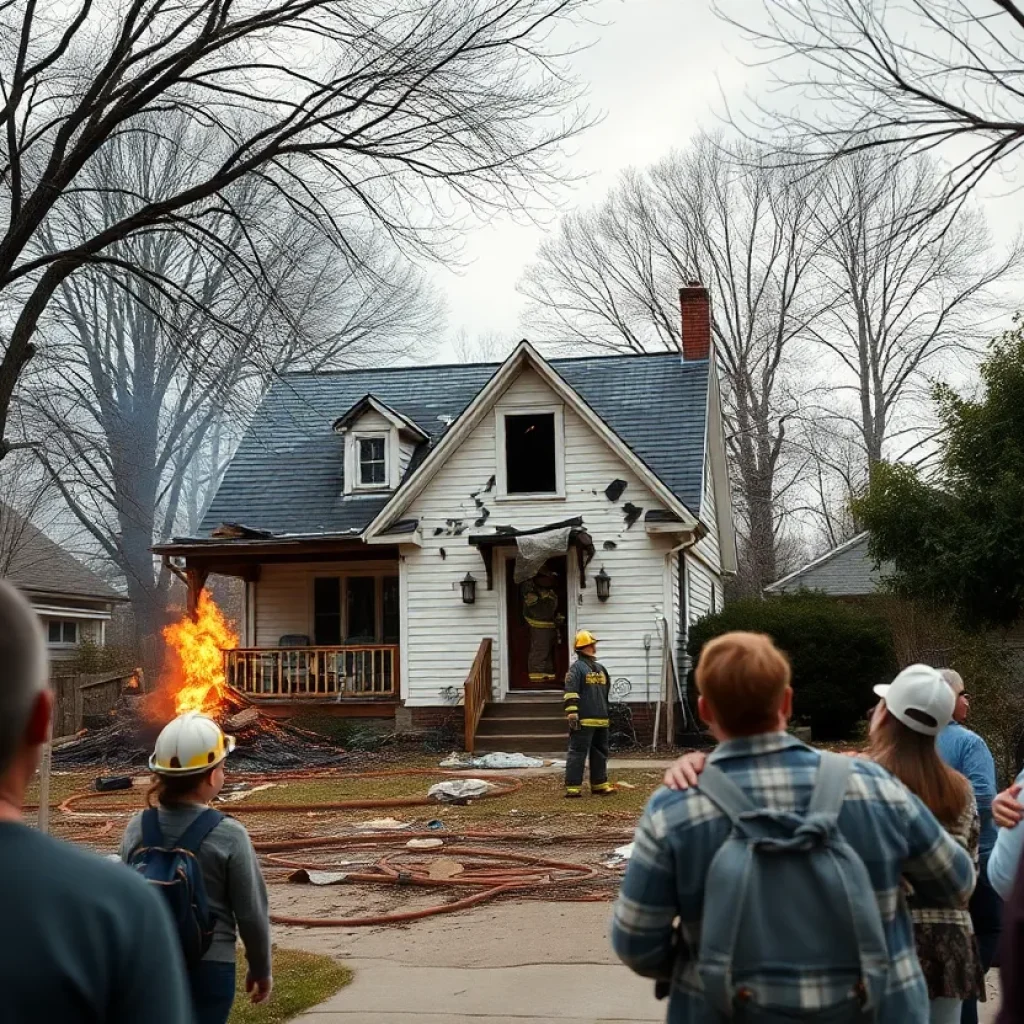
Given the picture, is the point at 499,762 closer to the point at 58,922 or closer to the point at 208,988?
the point at 208,988

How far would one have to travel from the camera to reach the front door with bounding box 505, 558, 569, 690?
22.3m

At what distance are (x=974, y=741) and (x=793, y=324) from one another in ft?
126

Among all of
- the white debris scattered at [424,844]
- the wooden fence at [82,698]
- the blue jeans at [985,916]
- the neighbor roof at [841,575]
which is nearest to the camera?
the blue jeans at [985,916]

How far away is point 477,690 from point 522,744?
1.19m

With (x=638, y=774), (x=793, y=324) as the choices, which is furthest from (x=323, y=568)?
(x=793, y=324)

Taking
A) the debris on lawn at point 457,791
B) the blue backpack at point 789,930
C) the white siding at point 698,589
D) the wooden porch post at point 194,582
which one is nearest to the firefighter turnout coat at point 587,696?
the debris on lawn at point 457,791

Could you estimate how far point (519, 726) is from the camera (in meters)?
21.9

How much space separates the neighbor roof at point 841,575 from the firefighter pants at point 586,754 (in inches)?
767

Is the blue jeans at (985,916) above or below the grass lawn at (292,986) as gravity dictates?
above

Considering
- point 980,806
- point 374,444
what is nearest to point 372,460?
point 374,444

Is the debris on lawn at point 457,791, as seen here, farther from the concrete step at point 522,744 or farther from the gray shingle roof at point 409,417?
the gray shingle roof at point 409,417

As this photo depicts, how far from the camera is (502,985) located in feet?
22.8

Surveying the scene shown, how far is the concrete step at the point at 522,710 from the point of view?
22.1m

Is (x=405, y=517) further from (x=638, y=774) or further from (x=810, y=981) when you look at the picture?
(x=810, y=981)
